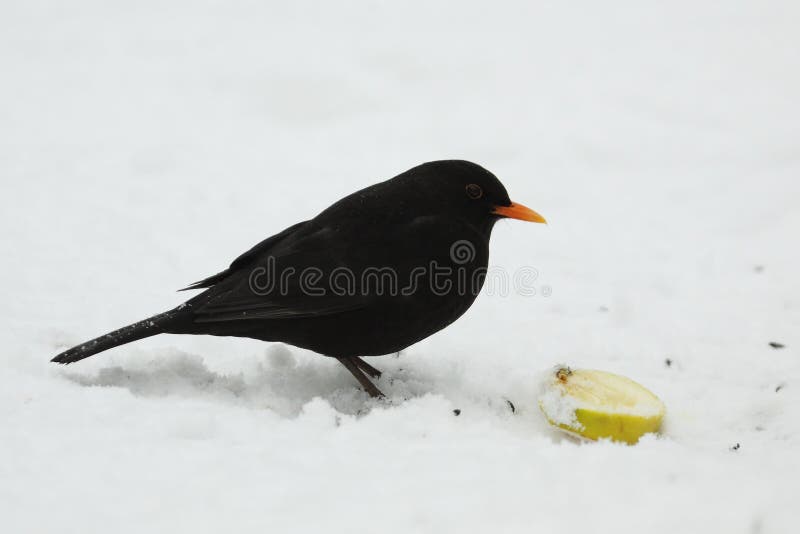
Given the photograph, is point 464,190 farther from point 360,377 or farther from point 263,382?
point 263,382

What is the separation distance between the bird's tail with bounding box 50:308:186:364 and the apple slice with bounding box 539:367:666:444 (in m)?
1.87

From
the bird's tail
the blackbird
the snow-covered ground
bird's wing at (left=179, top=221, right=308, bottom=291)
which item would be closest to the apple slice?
the snow-covered ground

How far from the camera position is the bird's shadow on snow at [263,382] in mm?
3859

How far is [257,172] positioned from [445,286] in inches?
145

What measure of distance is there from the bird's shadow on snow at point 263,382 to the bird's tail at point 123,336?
108mm

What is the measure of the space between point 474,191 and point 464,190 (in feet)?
0.18

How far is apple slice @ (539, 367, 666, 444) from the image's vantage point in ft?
11.4

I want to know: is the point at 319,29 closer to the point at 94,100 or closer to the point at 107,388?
the point at 94,100

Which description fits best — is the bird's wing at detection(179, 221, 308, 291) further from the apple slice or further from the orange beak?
the apple slice

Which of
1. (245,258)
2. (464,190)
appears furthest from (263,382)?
(464,190)

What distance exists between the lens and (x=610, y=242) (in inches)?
248

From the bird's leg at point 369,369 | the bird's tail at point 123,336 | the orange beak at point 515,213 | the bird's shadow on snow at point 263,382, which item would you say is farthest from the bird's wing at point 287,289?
the orange beak at point 515,213

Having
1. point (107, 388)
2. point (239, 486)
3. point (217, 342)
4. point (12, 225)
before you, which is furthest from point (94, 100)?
point (239, 486)

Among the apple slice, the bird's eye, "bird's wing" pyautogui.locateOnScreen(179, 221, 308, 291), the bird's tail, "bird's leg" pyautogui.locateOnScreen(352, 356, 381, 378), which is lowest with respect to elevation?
the apple slice
